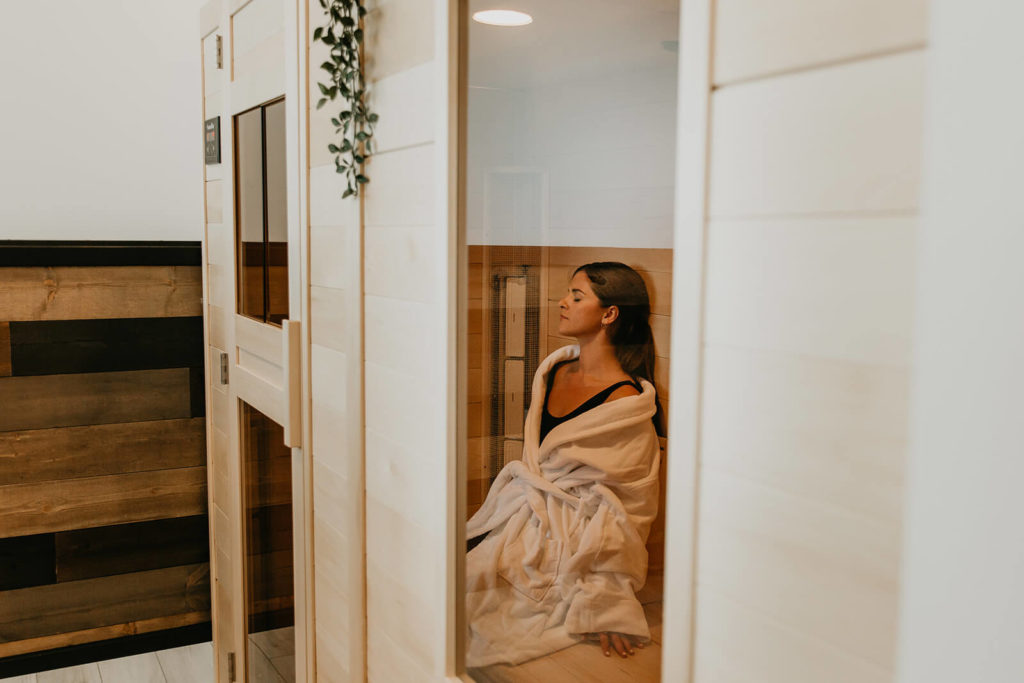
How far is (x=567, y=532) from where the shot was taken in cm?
95

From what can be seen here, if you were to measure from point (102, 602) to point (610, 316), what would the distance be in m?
2.84

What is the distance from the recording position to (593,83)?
0.89 m

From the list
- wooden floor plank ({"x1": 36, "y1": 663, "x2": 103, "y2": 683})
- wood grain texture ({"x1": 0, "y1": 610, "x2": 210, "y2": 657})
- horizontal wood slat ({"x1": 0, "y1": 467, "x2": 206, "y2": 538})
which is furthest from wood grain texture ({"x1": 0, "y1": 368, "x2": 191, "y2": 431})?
wooden floor plank ({"x1": 36, "y1": 663, "x2": 103, "y2": 683})

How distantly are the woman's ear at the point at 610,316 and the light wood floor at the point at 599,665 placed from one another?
0.81ft

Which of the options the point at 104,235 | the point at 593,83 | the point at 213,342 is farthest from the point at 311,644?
the point at 104,235

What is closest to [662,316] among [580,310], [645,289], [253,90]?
[645,289]

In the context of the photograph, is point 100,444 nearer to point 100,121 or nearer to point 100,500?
point 100,500

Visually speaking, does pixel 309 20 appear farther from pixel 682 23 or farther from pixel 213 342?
pixel 213 342

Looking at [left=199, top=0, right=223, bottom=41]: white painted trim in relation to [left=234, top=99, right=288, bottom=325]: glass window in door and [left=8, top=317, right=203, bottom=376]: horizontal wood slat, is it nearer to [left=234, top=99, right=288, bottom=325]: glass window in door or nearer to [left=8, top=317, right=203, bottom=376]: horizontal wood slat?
[left=234, top=99, right=288, bottom=325]: glass window in door

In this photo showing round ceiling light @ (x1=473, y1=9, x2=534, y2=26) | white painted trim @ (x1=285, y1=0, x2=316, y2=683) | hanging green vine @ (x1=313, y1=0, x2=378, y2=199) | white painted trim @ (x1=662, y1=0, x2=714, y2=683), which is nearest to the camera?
white painted trim @ (x1=662, y1=0, x2=714, y2=683)

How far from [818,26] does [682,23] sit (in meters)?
0.15

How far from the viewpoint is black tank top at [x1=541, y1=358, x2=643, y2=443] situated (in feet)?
2.87

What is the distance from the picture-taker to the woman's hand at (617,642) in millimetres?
868

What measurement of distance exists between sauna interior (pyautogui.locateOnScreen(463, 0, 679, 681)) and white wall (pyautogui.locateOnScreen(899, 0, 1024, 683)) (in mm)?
445
